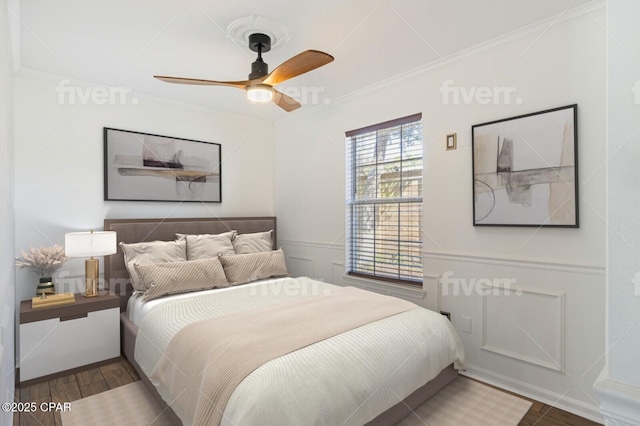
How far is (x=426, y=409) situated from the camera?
2188mm

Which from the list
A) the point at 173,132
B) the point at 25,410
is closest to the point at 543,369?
the point at 25,410

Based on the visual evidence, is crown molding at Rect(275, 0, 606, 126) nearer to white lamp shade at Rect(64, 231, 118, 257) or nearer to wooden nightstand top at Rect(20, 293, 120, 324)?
white lamp shade at Rect(64, 231, 118, 257)

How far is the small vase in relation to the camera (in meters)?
2.79

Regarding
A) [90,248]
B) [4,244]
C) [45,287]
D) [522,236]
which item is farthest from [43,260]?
[522,236]

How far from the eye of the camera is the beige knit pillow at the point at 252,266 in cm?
326

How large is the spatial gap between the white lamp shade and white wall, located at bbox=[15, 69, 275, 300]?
1.44 ft

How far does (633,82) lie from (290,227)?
3778 millimetres

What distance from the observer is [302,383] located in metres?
1.52

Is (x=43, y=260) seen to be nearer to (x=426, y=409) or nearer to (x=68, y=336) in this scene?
(x=68, y=336)

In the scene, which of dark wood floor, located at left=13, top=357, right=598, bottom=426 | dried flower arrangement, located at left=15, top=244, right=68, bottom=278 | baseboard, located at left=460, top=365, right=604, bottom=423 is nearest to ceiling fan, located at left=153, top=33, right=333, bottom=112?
dried flower arrangement, located at left=15, top=244, right=68, bottom=278

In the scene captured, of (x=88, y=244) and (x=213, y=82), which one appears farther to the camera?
(x=88, y=244)

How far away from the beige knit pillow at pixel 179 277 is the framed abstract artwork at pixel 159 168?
1017mm

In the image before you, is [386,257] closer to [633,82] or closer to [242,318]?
[242,318]

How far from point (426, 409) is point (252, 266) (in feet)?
6.47
